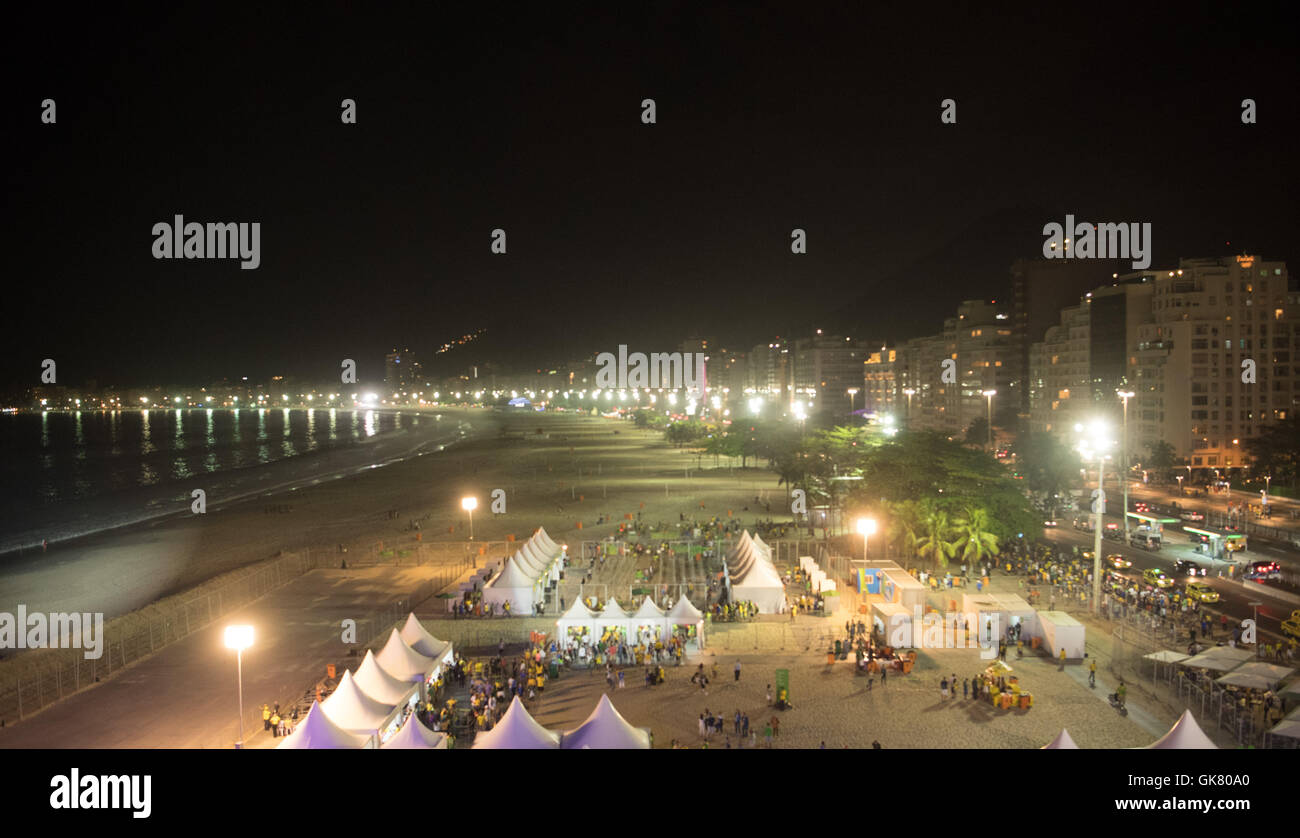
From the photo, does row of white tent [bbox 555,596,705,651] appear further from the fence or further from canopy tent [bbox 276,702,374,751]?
the fence

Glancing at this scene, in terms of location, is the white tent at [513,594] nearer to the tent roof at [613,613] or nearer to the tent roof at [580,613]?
the tent roof at [580,613]

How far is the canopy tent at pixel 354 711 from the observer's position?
15.2m

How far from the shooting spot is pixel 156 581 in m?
32.3

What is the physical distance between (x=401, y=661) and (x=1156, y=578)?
2432 cm

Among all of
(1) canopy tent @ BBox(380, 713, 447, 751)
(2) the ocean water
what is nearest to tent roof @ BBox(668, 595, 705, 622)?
(1) canopy tent @ BBox(380, 713, 447, 751)

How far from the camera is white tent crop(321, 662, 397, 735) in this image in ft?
49.8

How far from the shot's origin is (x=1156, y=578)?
27.7 m

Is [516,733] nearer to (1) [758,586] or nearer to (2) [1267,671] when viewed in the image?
(1) [758,586]

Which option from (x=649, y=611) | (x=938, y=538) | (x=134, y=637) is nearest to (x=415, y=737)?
(x=649, y=611)

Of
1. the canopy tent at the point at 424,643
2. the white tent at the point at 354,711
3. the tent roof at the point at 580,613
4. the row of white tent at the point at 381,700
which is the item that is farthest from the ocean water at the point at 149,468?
the white tent at the point at 354,711

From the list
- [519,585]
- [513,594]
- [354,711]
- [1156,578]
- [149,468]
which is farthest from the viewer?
[149,468]

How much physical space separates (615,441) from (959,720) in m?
86.4
